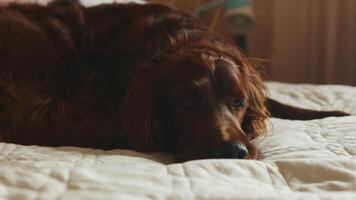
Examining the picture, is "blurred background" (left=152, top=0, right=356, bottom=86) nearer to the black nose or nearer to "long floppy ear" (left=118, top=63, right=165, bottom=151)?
"long floppy ear" (left=118, top=63, right=165, bottom=151)

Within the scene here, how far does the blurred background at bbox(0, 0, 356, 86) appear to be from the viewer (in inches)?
105

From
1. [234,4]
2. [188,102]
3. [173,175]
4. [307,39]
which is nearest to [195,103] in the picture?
[188,102]

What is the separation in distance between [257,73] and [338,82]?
1.31 m

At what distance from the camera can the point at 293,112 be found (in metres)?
1.76

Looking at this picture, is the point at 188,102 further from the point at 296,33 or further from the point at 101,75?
the point at 296,33

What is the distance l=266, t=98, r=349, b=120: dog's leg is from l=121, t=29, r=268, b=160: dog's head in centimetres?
21

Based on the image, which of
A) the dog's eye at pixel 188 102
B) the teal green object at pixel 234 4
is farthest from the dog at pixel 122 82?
the teal green object at pixel 234 4

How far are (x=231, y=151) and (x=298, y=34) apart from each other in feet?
5.74

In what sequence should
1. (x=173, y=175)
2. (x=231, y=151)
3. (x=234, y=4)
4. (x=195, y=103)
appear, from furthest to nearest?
(x=234, y=4)
(x=195, y=103)
(x=231, y=151)
(x=173, y=175)

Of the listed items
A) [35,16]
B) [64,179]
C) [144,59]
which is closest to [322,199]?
[64,179]

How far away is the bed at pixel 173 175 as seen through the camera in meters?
0.84

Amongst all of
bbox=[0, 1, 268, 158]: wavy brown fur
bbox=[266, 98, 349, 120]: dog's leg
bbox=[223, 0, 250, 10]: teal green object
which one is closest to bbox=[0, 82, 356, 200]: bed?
bbox=[0, 1, 268, 158]: wavy brown fur

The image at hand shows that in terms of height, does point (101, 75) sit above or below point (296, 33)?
above

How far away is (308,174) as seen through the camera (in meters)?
0.99
